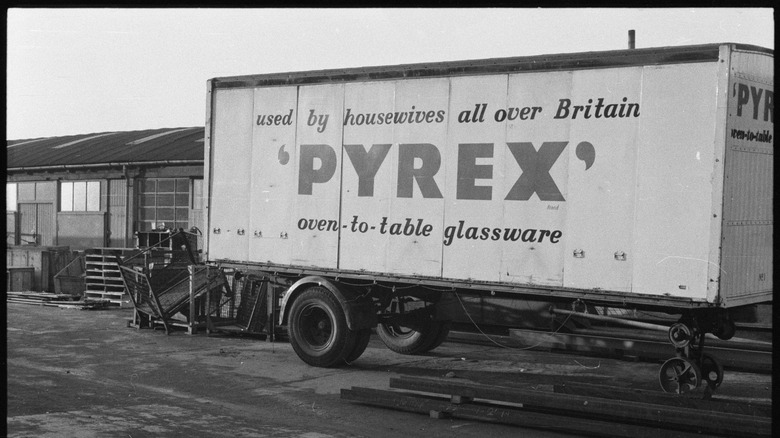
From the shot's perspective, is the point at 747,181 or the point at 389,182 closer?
the point at 747,181

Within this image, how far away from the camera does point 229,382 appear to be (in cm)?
1125

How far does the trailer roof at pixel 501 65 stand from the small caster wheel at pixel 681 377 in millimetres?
3405

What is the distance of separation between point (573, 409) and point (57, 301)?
16404 millimetres

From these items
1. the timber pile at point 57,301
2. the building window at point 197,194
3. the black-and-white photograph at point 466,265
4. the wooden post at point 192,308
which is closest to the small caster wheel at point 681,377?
the black-and-white photograph at point 466,265

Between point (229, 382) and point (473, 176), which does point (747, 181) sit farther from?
point (229, 382)

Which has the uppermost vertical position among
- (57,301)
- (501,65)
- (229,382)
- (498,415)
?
(501,65)

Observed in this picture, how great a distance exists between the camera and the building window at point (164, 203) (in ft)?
83.7

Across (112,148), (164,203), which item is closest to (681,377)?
(164,203)

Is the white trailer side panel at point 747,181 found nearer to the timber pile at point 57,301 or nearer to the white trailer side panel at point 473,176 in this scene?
the white trailer side panel at point 473,176

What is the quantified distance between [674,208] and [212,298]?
31.7 feet

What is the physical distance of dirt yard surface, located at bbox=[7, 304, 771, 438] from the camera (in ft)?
28.9

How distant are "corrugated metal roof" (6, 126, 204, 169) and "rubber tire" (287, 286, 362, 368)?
1317 centimetres

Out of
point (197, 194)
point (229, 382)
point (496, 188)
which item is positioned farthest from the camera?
point (197, 194)

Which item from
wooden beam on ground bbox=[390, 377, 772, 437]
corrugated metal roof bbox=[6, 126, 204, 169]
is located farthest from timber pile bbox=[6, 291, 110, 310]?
wooden beam on ground bbox=[390, 377, 772, 437]
